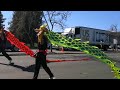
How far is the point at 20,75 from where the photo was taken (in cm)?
1080
